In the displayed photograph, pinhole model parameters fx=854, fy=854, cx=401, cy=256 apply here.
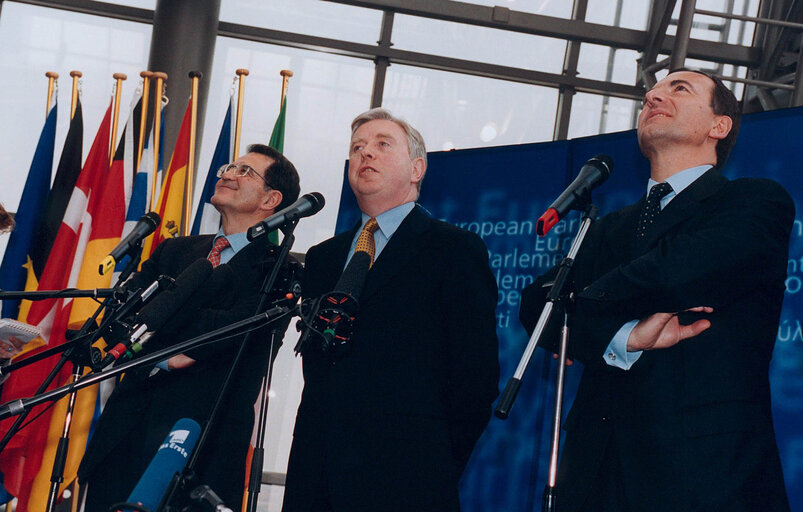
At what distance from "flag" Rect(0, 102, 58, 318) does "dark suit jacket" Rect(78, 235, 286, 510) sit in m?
2.41

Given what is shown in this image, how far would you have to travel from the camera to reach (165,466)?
1963mm

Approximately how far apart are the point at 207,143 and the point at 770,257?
17.9 feet

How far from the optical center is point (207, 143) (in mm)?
6762

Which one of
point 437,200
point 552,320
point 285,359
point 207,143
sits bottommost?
point 285,359

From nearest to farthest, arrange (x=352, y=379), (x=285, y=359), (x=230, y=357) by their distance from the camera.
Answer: (x=352, y=379) < (x=230, y=357) < (x=285, y=359)

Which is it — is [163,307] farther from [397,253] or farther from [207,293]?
[397,253]

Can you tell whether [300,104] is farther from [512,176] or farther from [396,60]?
[512,176]

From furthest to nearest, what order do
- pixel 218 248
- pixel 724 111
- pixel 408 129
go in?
pixel 218 248
pixel 408 129
pixel 724 111

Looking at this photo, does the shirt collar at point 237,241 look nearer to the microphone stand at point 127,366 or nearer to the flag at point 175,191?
the microphone stand at point 127,366

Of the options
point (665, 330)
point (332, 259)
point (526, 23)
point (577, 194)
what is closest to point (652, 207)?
point (577, 194)

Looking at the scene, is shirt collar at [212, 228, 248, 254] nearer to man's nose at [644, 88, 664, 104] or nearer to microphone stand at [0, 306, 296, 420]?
microphone stand at [0, 306, 296, 420]

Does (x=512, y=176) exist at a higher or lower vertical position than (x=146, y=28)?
lower

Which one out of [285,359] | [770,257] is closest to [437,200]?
[770,257]

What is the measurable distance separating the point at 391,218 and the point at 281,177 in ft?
2.98
